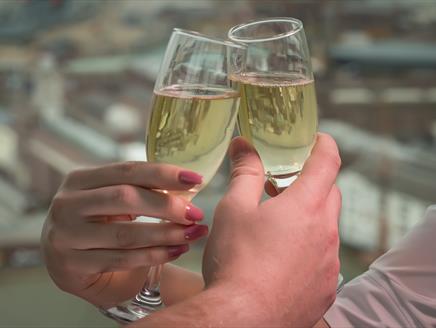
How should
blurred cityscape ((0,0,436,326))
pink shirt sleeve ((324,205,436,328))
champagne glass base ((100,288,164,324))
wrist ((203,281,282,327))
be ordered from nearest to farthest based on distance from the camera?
wrist ((203,281,282,327))
champagne glass base ((100,288,164,324))
pink shirt sleeve ((324,205,436,328))
blurred cityscape ((0,0,436,326))

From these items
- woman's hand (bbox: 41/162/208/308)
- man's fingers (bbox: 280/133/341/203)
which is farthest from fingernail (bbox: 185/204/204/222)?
man's fingers (bbox: 280/133/341/203)

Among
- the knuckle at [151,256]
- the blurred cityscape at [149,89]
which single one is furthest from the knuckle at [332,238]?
the blurred cityscape at [149,89]

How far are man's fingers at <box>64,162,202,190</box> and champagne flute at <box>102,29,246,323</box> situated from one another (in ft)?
0.08

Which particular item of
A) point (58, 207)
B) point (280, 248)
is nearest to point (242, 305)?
point (280, 248)

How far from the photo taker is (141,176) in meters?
0.77

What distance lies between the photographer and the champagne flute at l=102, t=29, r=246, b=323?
0.78 meters

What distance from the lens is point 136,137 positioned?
3.94 meters

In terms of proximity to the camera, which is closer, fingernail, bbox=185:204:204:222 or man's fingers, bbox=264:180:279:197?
fingernail, bbox=185:204:204:222

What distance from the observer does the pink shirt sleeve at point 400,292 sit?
3.57 ft

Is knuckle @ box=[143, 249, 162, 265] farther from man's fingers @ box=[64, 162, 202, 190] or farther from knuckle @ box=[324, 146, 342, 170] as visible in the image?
knuckle @ box=[324, 146, 342, 170]

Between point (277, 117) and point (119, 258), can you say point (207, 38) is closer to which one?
point (277, 117)

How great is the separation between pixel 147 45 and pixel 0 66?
0.81 meters

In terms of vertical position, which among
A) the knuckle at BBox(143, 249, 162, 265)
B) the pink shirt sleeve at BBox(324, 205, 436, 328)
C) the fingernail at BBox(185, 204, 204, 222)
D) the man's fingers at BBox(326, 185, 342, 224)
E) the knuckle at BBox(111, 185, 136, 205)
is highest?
the knuckle at BBox(111, 185, 136, 205)

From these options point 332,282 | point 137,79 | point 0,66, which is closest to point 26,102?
point 0,66
